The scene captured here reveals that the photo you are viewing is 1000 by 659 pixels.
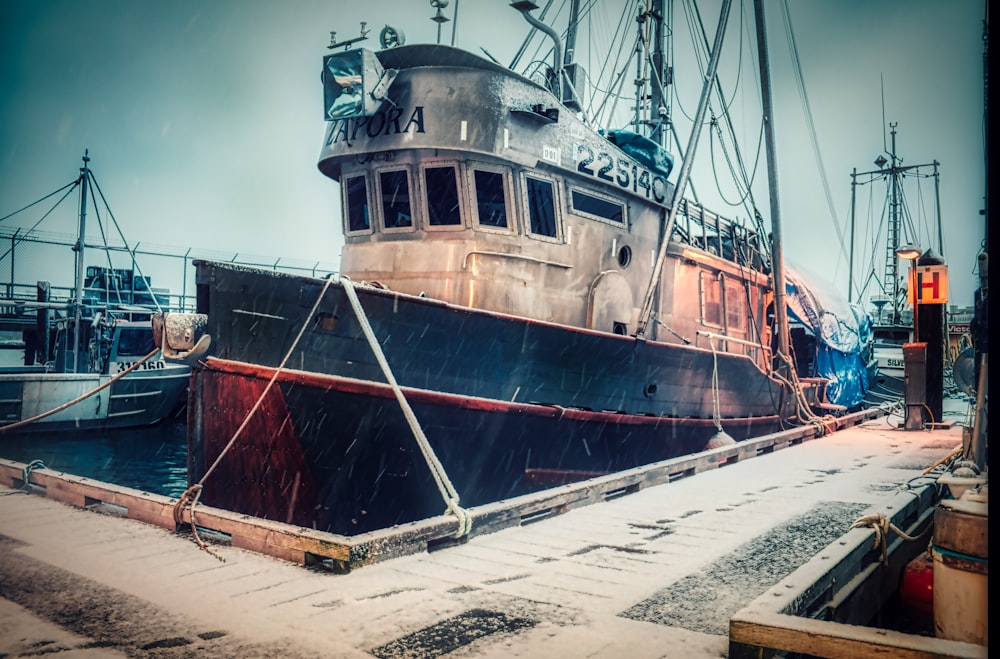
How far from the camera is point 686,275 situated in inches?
420

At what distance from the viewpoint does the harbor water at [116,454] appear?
13.7 m

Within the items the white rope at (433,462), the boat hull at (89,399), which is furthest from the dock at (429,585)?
the boat hull at (89,399)

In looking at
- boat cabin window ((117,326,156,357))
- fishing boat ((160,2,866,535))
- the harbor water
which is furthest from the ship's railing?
boat cabin window ((117,326,156,357))

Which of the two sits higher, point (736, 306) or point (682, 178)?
point (682, 178)

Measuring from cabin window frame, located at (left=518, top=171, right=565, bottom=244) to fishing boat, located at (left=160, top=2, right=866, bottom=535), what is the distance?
3cm

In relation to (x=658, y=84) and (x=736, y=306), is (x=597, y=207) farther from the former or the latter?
(x=658, y=84)

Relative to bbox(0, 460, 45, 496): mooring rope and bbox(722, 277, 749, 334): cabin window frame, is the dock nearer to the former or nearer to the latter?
bbox(0, 460, 45, 496): mooring rope

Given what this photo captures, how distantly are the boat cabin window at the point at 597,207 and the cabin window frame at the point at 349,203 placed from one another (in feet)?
7.34

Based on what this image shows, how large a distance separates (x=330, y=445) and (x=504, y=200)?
325cm

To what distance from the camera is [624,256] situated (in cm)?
914

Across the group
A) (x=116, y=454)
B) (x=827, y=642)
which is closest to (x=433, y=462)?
(x=827, y=642)

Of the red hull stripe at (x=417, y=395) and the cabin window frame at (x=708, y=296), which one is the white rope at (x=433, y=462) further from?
the cabin window frame at (x=708, y=296)

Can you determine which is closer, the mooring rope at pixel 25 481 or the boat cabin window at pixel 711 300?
the mooring rope at pixel 25 481
